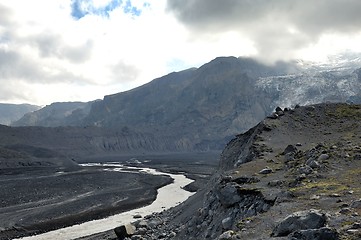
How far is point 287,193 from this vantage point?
21547mm

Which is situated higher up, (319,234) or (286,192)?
(286,192)

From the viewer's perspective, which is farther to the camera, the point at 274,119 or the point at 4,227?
the point at 4,227

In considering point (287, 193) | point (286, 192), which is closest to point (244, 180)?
point (286, 192)

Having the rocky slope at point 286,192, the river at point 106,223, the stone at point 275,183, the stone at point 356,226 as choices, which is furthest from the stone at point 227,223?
the river at point 106,223

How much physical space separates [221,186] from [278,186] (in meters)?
5.05

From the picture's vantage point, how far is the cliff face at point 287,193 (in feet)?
50.1

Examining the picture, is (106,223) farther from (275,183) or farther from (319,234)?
(319,234)

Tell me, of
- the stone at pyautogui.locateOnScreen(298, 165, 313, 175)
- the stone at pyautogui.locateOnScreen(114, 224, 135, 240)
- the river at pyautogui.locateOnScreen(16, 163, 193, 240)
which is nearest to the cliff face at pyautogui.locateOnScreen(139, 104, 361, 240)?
the stone at pyautogui.locateOnScreen(298, 165, 313, 175)

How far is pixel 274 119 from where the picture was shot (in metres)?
52.8

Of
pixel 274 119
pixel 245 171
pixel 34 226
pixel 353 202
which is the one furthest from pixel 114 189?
pixel 353 202

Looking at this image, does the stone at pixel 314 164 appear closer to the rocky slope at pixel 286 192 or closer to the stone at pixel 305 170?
the rocky slope at pixel 286 192

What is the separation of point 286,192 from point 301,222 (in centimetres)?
694

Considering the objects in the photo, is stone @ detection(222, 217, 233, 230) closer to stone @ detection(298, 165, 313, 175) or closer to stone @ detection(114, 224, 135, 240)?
stone @ detection(298, 165, 313, 175)

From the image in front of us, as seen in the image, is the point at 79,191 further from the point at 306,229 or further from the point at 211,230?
the point at 306,229
